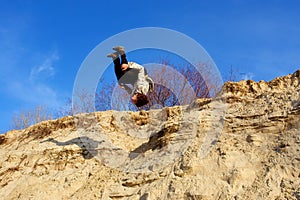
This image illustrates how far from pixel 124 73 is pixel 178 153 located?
6.18 feet

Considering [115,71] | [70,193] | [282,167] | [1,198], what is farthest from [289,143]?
[1,198]

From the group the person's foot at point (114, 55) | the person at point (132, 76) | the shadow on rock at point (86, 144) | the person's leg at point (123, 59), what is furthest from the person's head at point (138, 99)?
the shadow on rock at point (86, 144)

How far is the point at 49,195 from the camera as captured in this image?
8.34m

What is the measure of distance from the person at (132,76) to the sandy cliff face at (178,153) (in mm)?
855

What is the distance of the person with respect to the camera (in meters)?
8.12

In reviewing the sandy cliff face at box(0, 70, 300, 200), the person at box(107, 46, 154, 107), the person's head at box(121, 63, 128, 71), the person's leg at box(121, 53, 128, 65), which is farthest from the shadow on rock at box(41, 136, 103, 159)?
the person's leg at box(121, 53, 128, 65)

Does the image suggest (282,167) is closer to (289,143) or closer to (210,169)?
(289,143)

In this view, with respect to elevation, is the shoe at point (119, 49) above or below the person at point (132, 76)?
above

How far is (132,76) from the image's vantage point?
8.36 m

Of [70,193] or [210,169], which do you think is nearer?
[210,169]

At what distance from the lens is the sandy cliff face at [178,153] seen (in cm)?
659

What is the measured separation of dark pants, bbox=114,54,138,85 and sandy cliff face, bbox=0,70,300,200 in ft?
3.94

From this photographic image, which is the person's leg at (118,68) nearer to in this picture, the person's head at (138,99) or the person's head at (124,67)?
the person's head at (124,67)

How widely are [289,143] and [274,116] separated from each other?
774 millimetres
